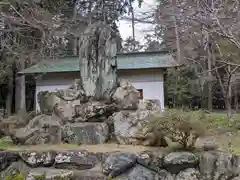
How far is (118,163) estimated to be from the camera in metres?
4.78

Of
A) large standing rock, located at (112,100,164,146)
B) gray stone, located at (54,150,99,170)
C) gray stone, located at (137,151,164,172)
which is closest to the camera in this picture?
gray stone, located at (137,151,164,172)

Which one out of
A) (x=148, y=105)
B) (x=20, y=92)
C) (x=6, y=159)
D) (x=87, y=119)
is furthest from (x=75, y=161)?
(x=20, y=92)

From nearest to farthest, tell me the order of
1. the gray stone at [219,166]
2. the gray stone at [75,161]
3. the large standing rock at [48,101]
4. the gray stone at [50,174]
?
the gray stone at [50,174] → the gray stone at [219,166] → the gray stone at [75,161] → the large standing rock at [48,101]

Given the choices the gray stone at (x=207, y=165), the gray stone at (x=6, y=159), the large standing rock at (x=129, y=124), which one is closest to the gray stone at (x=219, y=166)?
the gray stone at (x=207, y=165)

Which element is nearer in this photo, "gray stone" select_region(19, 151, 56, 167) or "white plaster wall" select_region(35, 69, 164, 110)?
"gray stone" select_region(19, 151, 56, 167)

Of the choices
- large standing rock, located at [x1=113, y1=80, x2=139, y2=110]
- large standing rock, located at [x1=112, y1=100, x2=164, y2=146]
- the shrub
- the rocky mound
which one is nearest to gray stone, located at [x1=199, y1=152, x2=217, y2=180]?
the shrub

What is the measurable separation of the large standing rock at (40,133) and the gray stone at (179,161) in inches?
95.1

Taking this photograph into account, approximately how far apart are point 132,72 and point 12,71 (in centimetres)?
747

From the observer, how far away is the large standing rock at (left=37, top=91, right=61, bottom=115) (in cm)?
692

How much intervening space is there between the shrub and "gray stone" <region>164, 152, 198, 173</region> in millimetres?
323

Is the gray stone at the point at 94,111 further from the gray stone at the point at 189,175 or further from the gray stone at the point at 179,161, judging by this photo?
the gray stone at the point at 189,175

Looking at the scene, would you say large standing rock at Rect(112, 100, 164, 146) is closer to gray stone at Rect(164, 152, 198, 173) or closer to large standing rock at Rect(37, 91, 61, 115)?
gray stone at Rect(164, 152, 198, 173)

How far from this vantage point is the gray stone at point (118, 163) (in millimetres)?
4754

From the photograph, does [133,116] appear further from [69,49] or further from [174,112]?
[69,49]
